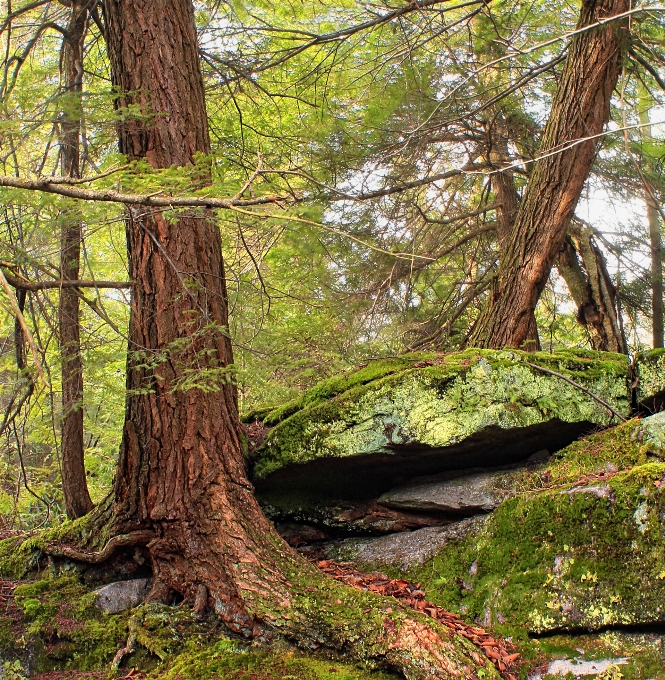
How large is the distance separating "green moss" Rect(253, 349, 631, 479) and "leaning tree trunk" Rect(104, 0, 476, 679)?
2.45 ft

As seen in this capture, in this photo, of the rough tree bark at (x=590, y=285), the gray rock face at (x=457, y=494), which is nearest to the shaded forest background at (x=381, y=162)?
the rough tree bark at (x=590, y=285)

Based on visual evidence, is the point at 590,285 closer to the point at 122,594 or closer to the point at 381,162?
the point at 381,162

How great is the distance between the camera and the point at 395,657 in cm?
367

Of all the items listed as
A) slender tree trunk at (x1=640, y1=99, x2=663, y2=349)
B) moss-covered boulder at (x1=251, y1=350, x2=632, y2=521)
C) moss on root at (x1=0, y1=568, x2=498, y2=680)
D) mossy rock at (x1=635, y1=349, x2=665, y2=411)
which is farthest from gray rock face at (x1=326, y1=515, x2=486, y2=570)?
slender tree trunk at (x1=640, y1=99, x2=663, y2=349)

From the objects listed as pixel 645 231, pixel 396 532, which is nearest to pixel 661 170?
pixel 645 231

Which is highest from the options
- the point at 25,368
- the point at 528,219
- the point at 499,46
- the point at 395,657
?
the point at 499,46

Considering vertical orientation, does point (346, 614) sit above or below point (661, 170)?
below

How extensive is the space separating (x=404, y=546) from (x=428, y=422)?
1041 mm

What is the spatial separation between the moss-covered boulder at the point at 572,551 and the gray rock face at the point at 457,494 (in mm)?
198

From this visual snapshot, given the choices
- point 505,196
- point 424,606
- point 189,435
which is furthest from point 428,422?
point 505,196

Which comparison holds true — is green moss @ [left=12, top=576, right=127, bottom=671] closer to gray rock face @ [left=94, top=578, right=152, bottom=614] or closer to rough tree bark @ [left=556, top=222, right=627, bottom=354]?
gray rock face @ [left=94, top=578, right=152, bottom=614]

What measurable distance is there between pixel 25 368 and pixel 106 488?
16.6 feet

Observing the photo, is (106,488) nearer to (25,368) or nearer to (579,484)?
(25,368)

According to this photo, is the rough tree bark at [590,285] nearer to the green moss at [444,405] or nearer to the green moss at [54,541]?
the green moss at [444,405]
